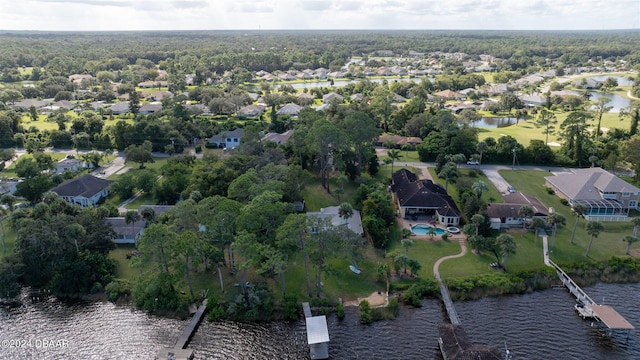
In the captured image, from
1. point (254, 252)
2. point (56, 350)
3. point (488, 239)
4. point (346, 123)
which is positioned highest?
point (346, 123)

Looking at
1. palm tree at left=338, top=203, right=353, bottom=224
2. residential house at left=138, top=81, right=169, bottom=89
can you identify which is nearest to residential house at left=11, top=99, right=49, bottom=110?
residential house at left=138, top=81, right=169, bottom=89

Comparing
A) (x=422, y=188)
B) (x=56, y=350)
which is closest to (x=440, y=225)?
(x=422, y=188)

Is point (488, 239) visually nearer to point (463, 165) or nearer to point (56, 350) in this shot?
point (463, 165)

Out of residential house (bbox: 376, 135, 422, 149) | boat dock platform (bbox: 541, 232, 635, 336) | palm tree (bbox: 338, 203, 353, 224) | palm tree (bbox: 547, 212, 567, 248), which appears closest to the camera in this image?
boat dock platform (bbox: 541, 232, 635, 336)

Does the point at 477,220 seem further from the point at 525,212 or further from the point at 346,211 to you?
the point at 346,211

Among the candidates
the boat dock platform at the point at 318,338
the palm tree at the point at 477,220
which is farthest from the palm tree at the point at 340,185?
the boat dock platform at the point at 318,338

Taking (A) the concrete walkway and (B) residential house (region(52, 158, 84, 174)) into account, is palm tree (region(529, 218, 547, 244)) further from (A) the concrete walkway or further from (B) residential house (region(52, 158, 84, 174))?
(B) residential house (region(52, 158, 84, 174))
